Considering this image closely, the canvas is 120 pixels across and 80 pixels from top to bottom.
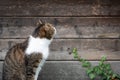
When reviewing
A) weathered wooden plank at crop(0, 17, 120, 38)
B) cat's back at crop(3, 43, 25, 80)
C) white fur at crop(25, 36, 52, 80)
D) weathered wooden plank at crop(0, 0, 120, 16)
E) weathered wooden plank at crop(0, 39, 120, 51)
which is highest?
weathered wooden plank at crop(0, 0, 120, 16)

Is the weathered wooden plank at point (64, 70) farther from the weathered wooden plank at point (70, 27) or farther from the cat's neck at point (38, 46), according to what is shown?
the cat's neck at point (38, 46)

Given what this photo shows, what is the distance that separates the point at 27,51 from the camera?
3293 millimetres

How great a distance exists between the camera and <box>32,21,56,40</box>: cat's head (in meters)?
3.32

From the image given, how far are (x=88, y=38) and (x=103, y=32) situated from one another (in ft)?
0.49

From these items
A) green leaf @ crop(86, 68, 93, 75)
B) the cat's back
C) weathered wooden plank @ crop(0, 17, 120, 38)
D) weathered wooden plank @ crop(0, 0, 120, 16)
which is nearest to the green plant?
green leaf @ crop(86, 68, 93, 75)

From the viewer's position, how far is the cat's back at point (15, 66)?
10.9ft

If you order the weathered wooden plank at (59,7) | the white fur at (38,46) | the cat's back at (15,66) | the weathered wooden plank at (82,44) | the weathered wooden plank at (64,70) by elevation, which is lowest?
the weathered wooden plank at (64,70)

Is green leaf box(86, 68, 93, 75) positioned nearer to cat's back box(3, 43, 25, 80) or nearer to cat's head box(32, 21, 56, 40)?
cat's head box(32, 21, 56, 40)

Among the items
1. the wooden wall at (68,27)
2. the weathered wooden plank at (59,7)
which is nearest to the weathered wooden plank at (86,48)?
the wooden wall at (68,27)

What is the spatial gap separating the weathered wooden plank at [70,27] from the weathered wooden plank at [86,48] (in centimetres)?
5

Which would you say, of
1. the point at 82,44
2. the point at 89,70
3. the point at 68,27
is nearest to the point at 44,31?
the point at 68,27

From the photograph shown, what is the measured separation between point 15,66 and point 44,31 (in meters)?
0.39

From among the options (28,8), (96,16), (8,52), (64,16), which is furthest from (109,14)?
(8,52)

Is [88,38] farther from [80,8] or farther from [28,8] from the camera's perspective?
[28,8]
